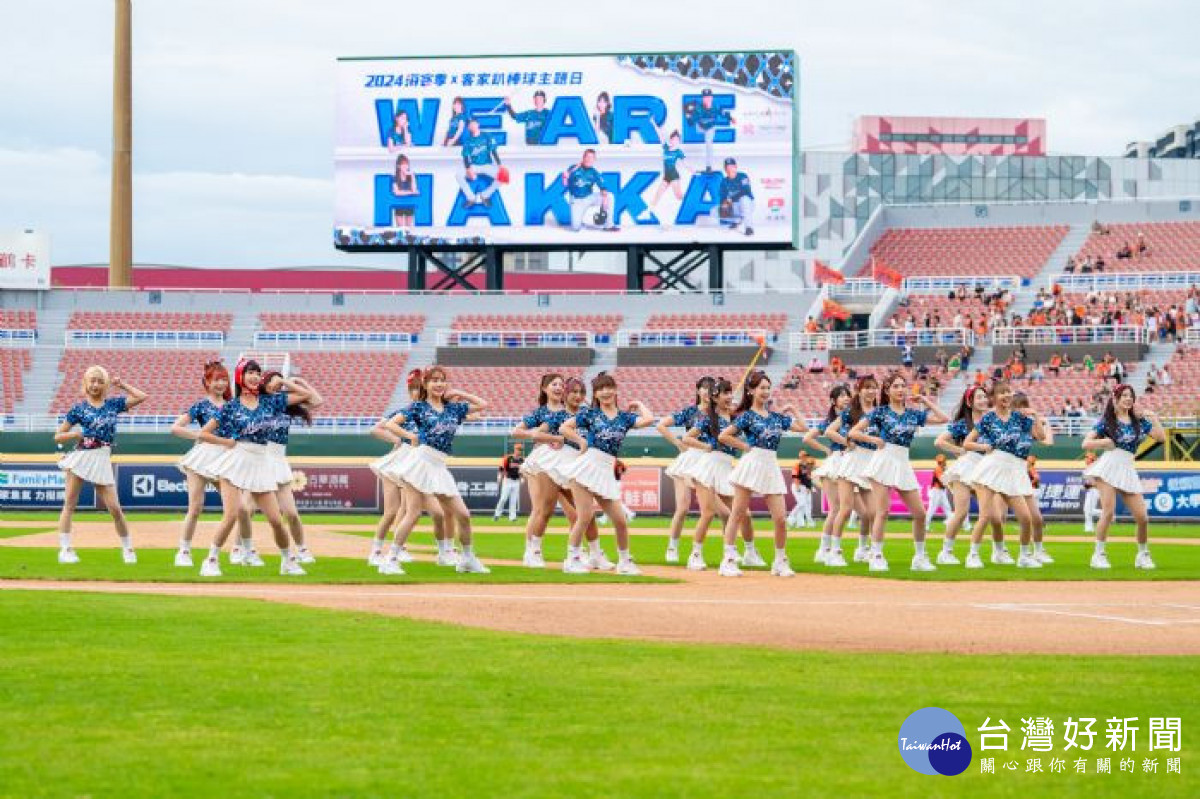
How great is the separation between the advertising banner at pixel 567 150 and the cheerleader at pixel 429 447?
41.0 metres

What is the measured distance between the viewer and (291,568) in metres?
19.6

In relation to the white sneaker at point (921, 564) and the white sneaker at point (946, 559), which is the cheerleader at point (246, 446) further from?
the white sneaker at point (946, 559)

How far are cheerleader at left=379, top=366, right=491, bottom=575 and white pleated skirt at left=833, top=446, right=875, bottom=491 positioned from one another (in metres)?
5.37

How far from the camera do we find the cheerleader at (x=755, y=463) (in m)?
20.1

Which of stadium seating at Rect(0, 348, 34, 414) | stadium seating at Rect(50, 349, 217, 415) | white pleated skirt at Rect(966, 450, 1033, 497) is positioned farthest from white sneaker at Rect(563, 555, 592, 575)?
stadium seating at Rect(0, 348, 34, 414)

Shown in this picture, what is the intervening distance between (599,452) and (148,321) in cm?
4690

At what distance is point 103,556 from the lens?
76.1ft

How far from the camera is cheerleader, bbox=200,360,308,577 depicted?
18688 mm

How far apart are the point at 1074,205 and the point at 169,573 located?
2194 inches

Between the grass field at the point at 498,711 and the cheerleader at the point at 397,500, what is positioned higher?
the cheerleader at the point at 397,500

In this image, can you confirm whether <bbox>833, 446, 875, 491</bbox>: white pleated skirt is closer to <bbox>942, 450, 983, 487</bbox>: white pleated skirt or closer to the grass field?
<bbox>942, 450, 983, 487</bbox>: white pleated skirt

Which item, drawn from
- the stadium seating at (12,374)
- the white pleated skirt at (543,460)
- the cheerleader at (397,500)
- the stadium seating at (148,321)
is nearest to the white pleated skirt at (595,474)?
the white pleated skirt at (543,460)

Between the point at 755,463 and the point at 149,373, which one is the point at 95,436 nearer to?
the point at 755,463

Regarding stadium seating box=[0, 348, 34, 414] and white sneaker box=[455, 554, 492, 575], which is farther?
stadium seating box=[0, 348, 34, 414]
